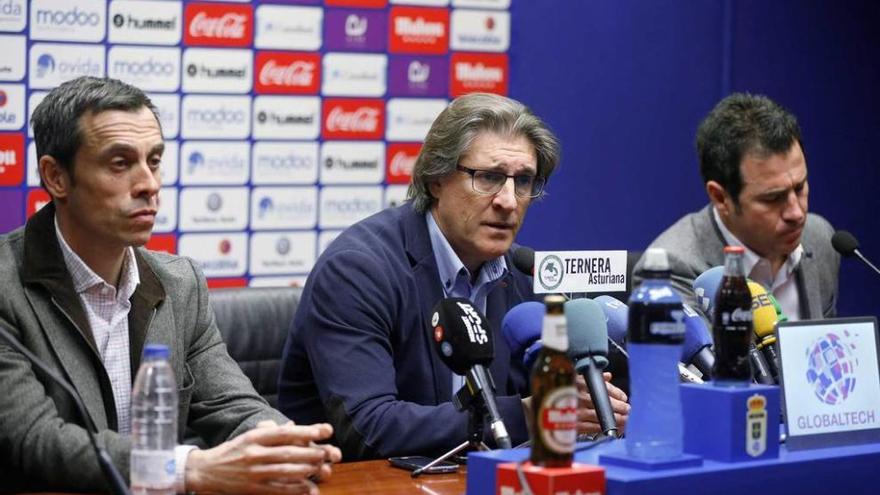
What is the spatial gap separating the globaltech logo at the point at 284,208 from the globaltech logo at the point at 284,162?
4 cm

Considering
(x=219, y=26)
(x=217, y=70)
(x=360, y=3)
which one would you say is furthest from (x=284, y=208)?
(x=360, y=3)

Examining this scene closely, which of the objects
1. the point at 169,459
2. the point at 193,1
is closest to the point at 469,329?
the point at 169,459

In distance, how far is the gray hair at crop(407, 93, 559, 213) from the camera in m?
3.46

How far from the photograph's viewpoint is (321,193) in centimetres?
519

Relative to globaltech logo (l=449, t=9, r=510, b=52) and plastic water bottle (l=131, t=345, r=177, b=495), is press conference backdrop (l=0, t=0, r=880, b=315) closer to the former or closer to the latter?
globaltech logo (l=449, t=9, r=510, b=52)

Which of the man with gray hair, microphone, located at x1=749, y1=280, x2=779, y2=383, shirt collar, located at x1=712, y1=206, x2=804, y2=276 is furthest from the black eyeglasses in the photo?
shirt collar, located at x1=712, y1=206, x2=804, y2=276

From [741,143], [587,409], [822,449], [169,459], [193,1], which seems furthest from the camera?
[193,1]

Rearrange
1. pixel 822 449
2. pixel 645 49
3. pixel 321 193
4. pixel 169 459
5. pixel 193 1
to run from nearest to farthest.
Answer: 1. pixel 169 459
2. pixel 822 449
3. pixel 193 1
4. pixel 321 193
5. pixel 645 49

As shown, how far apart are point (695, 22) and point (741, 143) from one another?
2.13 meters

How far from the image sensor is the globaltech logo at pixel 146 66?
4.73 metres

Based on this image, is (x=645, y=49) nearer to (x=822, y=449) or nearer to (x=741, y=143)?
(x=741, y=143)

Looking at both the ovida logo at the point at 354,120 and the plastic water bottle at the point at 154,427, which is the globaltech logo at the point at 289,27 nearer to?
the ovida logo at the point at 354,120

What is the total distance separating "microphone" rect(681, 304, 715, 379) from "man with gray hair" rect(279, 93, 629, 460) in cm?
20

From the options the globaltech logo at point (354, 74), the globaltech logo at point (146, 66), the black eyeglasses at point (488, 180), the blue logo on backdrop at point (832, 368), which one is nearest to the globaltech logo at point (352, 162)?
the globaltech logo at point (354, 74)
